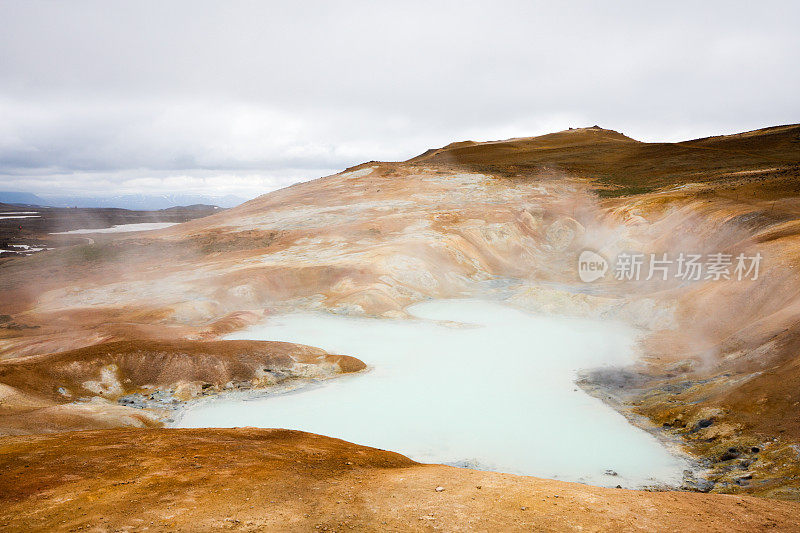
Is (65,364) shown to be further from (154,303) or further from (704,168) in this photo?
(704,168)

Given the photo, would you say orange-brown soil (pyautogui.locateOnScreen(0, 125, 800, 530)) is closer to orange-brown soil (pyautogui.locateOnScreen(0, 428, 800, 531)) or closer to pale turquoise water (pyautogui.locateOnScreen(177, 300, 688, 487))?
orange-brown soil (pyautogui.locateOnScreen(0, 428, 800, 531))

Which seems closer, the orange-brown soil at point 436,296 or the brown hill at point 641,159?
the orange-brown soil at point 436,296

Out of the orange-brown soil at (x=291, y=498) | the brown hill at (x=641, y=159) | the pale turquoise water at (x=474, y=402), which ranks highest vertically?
the brown hill at (x=641, y=159)

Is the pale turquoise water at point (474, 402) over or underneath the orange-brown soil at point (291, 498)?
underneath

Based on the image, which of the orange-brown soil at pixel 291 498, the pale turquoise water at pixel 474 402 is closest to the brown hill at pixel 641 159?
the pale turquoise water at pixel 474 402

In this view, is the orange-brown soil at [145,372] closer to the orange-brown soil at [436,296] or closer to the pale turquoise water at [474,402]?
the orange-brown soil at [436,296]


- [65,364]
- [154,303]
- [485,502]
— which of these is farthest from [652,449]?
[154,303]

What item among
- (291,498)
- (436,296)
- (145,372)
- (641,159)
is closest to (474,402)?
(291,498)

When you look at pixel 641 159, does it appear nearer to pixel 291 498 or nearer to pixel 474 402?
pixel 474 402
